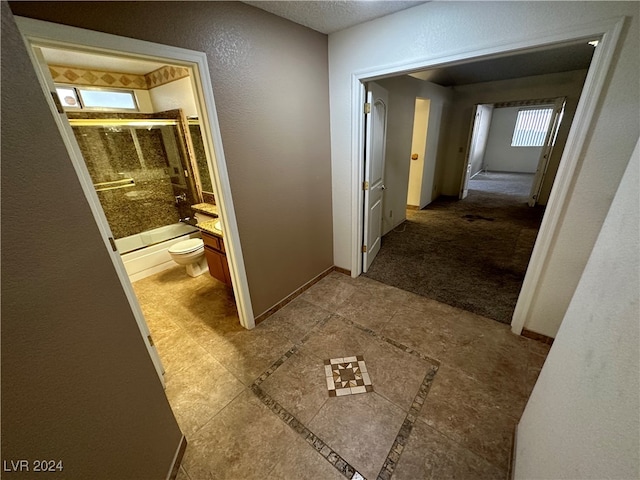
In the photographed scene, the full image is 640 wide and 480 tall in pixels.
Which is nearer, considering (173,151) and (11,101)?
(11,101)

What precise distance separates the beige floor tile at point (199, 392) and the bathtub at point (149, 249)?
71.1 inches

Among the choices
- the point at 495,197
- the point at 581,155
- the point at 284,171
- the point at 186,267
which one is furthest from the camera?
the point at 495,197

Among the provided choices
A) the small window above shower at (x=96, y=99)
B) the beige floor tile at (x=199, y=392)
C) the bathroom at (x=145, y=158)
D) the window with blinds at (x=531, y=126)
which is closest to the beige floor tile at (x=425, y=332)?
the beige floor tile at (x=199, y=392)

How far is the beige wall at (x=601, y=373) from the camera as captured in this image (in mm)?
561

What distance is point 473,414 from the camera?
1481mm

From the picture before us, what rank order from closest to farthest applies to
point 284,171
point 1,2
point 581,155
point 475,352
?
point 1,2
point 581,155
point 475,352
point 284,171

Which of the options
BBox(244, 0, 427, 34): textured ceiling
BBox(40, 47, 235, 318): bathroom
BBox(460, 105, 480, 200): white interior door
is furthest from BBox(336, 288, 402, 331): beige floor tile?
BBox(460, 105, 480, 200): white interior door

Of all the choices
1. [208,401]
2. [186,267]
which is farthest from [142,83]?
[208,401]

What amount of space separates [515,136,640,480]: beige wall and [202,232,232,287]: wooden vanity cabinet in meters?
2.40

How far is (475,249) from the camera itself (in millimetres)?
3537

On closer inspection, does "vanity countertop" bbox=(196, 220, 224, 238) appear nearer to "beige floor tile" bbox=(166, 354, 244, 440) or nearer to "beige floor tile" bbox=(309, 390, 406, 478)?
"beige floor tile" bbox=(166, 354, 244, 440)

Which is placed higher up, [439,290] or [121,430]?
[121,430]

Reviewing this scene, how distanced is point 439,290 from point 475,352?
0.83m

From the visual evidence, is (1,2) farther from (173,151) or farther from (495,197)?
(495,197)
